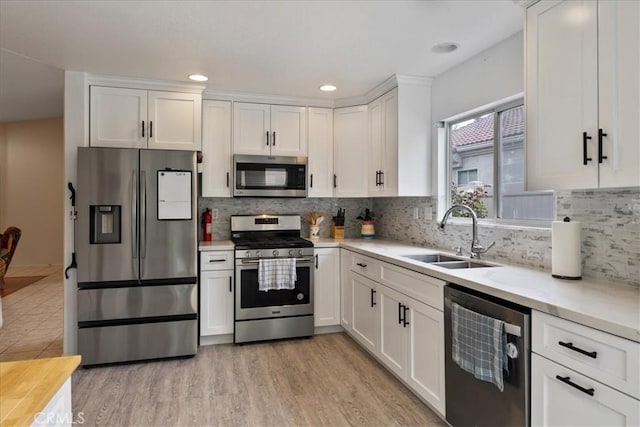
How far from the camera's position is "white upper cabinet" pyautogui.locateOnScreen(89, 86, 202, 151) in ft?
10.6

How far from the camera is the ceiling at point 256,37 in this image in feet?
6.95

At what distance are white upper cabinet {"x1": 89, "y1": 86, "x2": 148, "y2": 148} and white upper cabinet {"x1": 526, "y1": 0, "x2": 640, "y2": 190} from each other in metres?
2.98

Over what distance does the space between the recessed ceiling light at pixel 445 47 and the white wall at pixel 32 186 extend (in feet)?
24.1

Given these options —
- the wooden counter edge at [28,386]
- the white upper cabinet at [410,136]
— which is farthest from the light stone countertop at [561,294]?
the wooden counter edge at [28,386]

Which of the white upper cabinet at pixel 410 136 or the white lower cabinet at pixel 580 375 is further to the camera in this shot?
the white upper cabinet at pixel 410 136

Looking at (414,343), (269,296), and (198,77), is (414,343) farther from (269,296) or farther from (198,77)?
(198,77)

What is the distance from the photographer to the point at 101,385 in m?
2.72

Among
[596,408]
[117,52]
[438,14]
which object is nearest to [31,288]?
[117,52]

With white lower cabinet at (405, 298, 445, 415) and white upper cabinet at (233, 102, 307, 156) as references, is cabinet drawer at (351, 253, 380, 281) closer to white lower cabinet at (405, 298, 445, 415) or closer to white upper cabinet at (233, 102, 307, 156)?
white lower cabinet at (405, 298, 445, 415)

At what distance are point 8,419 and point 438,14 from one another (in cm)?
248

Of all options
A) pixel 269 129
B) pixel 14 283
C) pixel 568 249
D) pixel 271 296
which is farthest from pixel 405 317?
pixel 14 283

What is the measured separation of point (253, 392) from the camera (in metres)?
2.62

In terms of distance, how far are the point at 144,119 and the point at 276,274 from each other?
1.80 metres

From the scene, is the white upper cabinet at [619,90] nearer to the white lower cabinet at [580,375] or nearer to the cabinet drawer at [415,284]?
the white lower cabinet at [580,375]
